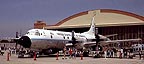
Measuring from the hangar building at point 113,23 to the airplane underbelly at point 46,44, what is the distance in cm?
3391

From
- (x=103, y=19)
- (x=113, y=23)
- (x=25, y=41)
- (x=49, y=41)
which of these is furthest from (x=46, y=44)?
(x=103, y=19)

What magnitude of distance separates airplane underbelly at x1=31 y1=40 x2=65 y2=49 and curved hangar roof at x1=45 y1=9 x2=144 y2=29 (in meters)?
33.9

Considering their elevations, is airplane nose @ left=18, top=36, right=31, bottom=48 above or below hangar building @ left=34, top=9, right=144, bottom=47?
below

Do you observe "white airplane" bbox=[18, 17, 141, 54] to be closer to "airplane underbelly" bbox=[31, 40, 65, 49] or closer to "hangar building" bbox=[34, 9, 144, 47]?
"airplane underbelly" bbox=[31, 40, 65, 49]

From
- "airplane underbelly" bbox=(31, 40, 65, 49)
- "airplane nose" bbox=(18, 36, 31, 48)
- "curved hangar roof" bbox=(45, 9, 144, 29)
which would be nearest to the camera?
"airplane nose" bbox=(18, 36, 31, 48)

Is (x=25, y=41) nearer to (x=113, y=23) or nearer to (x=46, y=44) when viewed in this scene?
(x=46, y=44)

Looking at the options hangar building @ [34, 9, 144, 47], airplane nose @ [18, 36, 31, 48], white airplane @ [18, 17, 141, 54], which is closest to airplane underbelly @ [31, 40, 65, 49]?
white airplane @ [18, 17, 141, 54]

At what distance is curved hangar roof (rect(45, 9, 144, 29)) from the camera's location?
69562 millimetres

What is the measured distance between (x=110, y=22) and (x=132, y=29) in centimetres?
590

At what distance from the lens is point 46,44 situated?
1422 inches

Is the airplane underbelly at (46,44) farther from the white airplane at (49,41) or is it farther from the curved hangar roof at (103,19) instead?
the curved hangar roof at (103,19)

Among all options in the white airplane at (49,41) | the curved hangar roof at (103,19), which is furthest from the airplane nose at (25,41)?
the curved hangar roof at (103,19)

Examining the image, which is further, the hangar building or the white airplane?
the hangar building

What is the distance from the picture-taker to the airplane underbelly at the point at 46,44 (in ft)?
114
